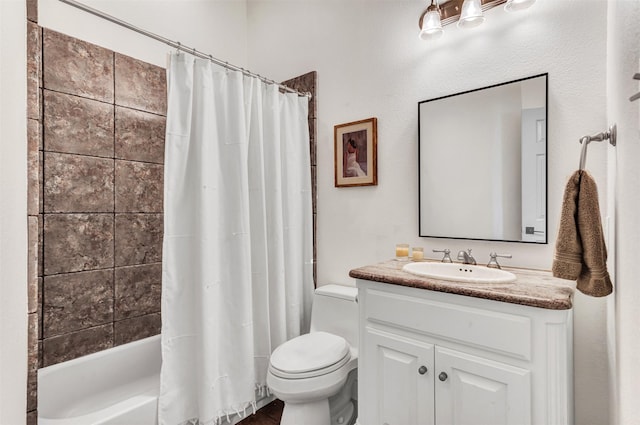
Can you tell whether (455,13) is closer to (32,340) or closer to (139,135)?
(139,135)

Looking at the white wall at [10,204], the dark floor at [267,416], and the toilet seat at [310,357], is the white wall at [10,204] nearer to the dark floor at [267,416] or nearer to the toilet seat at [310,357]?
the toilet seat at [310,357]

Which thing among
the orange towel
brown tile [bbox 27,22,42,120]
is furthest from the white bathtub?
the orange towel

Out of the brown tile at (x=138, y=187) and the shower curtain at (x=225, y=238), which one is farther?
the brown tile at (x=138, y=187)

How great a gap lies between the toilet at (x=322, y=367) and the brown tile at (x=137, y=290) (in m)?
1.02

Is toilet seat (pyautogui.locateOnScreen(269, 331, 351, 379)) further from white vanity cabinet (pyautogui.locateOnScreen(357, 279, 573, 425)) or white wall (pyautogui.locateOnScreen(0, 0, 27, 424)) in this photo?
white wall (pyautogui.locateOnScreen(0, 0, 27, 424))

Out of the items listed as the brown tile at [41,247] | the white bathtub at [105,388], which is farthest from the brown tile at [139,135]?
the white bathtub at [105,388]

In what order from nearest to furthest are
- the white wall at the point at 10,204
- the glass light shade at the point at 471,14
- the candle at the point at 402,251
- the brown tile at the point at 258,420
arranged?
the white wall at the point at 10,204 → the glass light shade at the point at 471,14 → the candle at the point at 402,251 → the brown tile at the point at 258,420

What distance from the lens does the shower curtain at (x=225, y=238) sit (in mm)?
1605

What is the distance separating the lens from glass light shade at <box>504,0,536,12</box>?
1.45 metres

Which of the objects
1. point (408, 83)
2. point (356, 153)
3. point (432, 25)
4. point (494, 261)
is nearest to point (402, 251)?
point (494, 261)

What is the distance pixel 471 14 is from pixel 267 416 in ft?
8.22

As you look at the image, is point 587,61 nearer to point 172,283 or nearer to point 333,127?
point 333,127

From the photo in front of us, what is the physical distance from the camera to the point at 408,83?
6.26 ft

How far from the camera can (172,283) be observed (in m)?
1.59
